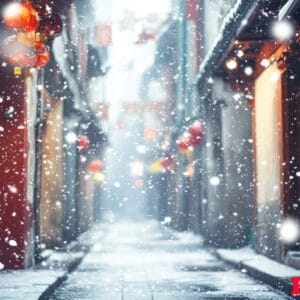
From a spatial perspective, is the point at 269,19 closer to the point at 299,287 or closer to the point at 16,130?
the point at 16,130

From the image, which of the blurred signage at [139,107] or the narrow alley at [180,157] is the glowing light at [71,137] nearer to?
the narrow alley at [180,157]

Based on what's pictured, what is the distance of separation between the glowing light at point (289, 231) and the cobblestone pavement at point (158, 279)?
1.09 m

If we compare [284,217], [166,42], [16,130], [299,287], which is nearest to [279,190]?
[284,217]

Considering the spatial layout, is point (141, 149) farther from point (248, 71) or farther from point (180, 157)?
point (248, 71)

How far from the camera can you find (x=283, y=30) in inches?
447

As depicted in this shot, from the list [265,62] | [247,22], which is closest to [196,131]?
[265,62]

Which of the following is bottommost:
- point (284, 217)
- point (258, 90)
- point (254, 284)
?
point (254, 284)

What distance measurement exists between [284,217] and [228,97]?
632cm

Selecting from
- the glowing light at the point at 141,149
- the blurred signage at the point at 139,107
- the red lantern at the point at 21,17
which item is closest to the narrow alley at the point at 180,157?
the red lantern at the point at 21,17

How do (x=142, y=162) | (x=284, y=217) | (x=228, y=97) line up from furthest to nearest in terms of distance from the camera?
(x=142, y=162) → (x=228, y=97) → (x=284, y=217)

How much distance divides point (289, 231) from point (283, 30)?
4059 mm

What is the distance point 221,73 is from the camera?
19.1 metres

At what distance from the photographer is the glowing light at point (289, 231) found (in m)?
12.9

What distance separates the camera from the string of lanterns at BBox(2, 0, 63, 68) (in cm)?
1061
